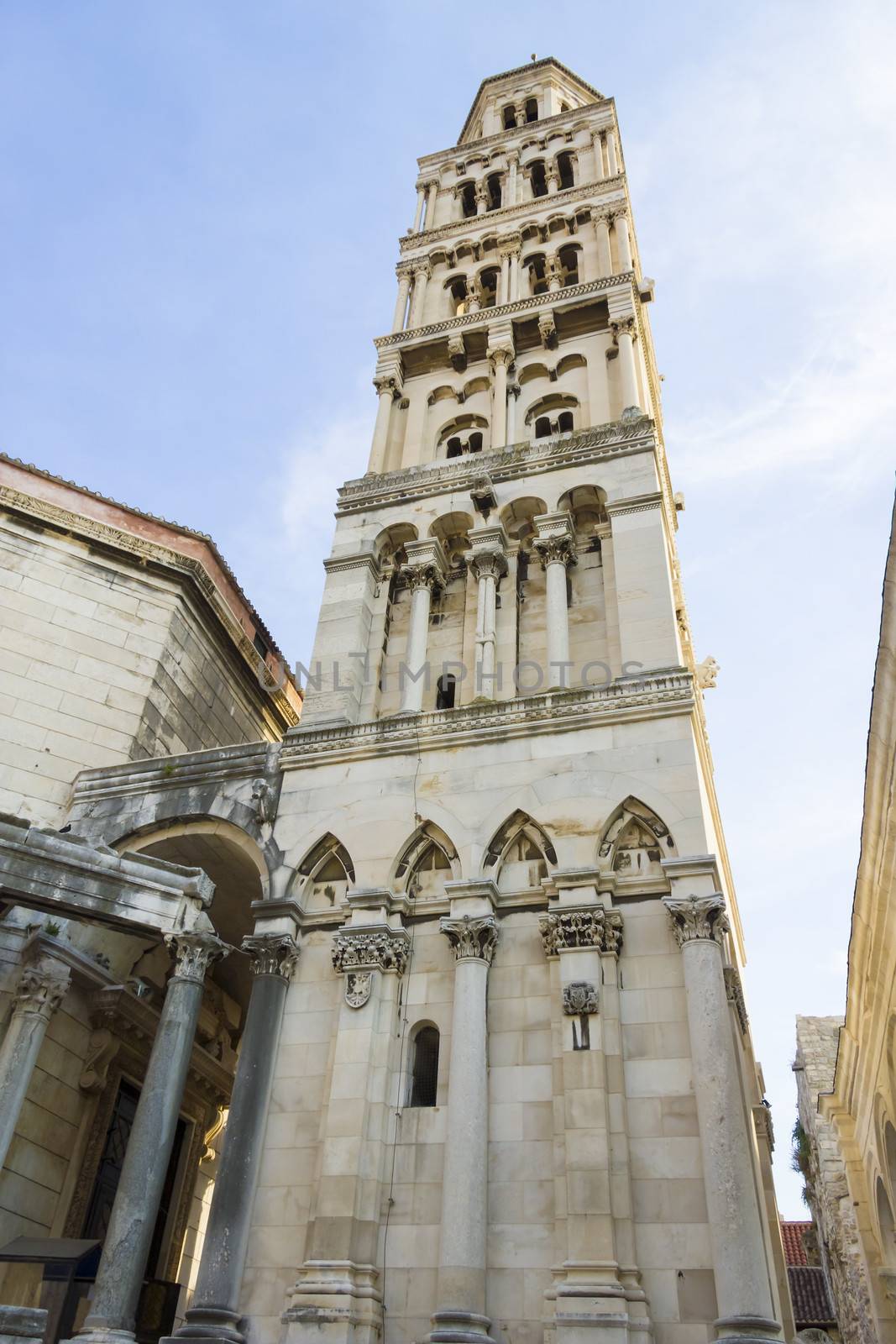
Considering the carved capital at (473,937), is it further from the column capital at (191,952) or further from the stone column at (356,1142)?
the column capital at (191,952)

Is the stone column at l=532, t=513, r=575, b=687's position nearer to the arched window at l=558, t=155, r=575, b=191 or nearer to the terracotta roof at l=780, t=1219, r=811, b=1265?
the arched window at l=558, t=155, r=575, b=191

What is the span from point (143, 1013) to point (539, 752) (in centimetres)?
782

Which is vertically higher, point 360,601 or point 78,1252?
point 360,601

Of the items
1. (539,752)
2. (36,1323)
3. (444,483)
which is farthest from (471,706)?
(36,1323)

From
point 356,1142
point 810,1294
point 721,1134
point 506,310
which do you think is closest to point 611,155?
point 506,310

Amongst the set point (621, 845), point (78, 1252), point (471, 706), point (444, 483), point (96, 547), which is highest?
point (444, 483)

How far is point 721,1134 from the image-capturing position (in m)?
11.1

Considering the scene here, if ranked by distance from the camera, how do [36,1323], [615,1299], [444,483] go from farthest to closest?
[444,483] → [615,1299] → [36,1323]

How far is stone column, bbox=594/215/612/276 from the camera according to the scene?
25.3 meters

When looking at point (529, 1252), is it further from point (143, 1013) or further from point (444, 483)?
point (444, 483)

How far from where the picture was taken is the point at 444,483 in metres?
20.8

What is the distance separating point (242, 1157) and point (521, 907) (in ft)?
15.8

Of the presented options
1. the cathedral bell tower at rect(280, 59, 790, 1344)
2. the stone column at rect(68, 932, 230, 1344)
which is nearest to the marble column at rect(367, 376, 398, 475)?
the cathedral bell tower at rect(280, 59, 790, 1344)

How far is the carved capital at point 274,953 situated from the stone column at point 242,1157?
1 centimetres
